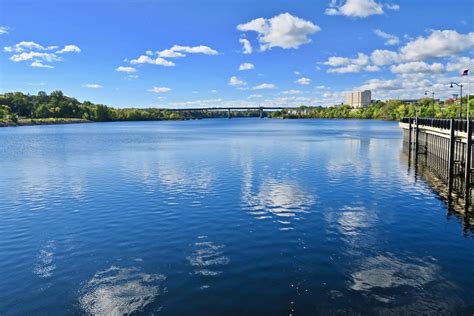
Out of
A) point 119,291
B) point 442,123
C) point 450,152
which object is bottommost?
point 119,291

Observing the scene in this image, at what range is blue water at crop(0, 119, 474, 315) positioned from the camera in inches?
667

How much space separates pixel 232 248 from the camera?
76.3ft

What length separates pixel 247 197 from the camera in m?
36.7

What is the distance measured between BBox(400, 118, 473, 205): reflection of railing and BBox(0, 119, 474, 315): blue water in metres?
3.91

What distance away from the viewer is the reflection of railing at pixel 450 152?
37.6 m

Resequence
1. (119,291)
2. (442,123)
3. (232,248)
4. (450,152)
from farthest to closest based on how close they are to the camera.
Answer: (442,123)
(450,152)
(232,248)
(119,291)

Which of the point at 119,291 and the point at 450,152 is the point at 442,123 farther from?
the point at 119,291

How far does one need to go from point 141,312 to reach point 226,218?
46.6 feet

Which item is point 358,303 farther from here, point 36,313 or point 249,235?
point 36,313

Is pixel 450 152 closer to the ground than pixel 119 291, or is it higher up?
higher up

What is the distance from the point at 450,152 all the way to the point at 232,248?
106ft

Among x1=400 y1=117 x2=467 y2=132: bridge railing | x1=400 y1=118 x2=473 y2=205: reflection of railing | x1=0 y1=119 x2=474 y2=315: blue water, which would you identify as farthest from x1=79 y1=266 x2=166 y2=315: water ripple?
x1=400 y1=117 x2=467 y2=132: bridge railing

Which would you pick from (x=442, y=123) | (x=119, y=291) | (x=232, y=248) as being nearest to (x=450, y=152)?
(x=442, y=123)

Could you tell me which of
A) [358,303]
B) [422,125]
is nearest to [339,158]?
[422,125]
